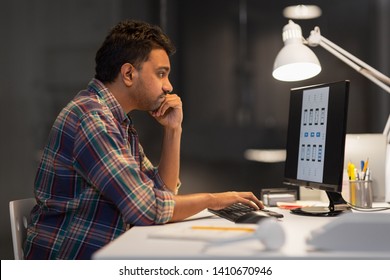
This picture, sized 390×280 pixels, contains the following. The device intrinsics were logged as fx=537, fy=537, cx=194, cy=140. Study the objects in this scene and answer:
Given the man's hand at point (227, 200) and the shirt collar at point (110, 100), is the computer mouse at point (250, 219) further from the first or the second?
the shirt collar at point (110, 100)

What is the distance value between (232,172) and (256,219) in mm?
Result: 1309

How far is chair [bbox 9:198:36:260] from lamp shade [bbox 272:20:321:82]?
4.00 feet

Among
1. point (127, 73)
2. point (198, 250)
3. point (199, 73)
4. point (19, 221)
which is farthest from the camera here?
point (199, 73)

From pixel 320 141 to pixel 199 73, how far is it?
1169 mm

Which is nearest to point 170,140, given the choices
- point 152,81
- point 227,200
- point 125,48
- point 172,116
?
point 172,116

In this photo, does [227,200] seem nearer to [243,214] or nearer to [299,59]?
[243,214]

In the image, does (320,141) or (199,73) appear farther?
(199,73)

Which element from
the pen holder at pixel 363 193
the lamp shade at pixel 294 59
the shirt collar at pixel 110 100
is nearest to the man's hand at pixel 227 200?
the shirt collar at pixel 110 100

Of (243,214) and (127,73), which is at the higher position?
(127,73)

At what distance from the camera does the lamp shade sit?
2324mm

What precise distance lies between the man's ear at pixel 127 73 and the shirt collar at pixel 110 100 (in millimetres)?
86

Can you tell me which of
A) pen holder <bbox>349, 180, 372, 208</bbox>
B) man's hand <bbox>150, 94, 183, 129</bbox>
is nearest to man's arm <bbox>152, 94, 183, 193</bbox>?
man's hand <bbox>150, 94, 183, 129</bbox>

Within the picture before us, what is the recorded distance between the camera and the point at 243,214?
1.68m
